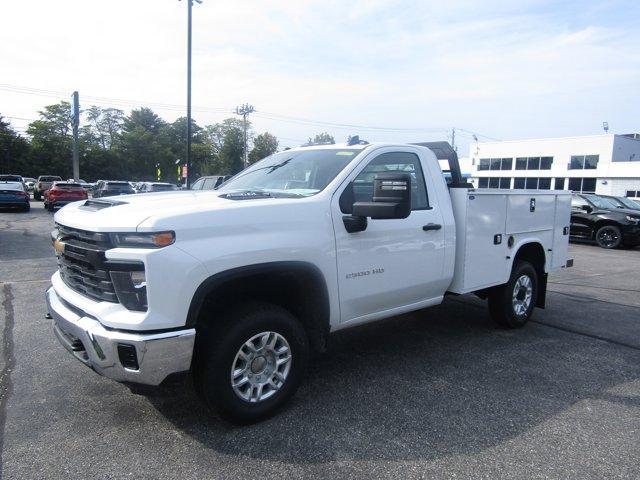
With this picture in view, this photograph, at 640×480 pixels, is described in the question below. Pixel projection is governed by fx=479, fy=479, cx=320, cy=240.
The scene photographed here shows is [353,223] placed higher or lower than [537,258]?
higher

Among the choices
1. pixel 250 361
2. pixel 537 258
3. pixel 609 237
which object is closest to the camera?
pixel 250 361

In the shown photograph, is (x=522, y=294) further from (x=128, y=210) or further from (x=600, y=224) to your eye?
(x=600, y=224)

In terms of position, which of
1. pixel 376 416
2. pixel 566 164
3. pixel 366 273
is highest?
pixel 566 164

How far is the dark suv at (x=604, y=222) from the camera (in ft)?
46.9

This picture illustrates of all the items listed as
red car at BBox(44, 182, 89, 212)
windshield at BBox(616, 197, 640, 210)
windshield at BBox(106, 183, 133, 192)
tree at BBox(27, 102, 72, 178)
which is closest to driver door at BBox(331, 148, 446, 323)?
windshield at BBox(616, 197, 640, 210)

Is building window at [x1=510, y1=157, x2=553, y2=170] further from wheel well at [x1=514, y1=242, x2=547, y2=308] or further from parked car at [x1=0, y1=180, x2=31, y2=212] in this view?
wheel well at [x1=514, y1=242, x2=547, y2=308]

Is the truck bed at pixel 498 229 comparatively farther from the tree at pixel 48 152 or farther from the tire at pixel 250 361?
the tree at pixel 48 152

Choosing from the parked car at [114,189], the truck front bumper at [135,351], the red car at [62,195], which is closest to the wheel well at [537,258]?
the truck front bumper at [135,351]

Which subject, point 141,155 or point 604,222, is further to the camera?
point 141,155

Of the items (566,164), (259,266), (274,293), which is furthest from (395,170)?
(566,164)

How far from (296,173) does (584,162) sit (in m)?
45.9

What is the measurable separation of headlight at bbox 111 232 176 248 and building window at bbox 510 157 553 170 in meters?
48.7

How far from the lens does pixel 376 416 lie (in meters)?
3.42

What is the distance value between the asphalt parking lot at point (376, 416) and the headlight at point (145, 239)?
1288 mm
